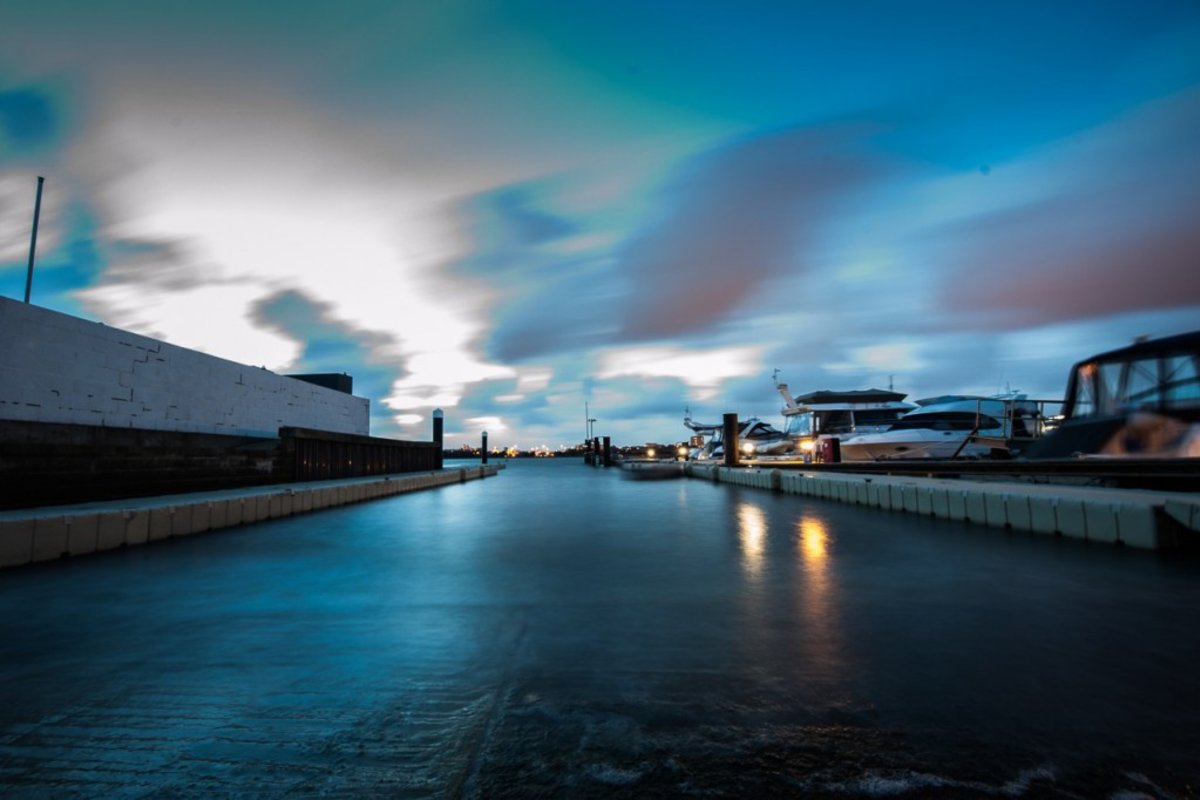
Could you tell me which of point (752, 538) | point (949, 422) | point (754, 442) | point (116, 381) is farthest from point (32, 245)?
point (754, 442)

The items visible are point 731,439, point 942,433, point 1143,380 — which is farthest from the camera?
point 731,439

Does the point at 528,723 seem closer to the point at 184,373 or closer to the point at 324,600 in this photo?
the point at 324,600

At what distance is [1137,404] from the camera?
13.9 metres

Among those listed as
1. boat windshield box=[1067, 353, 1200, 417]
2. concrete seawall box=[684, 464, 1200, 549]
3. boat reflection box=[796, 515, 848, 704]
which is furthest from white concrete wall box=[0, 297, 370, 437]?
boat windshield box=[1067, 353, 1200, 417]

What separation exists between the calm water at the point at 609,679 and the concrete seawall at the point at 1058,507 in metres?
0.75

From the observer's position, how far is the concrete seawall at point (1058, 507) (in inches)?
364

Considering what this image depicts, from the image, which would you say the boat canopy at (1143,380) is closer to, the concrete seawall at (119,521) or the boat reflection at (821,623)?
the boat reflection at (821,623)

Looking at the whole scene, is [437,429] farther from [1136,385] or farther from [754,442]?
[1136,385]

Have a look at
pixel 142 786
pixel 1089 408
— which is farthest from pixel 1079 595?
pixel 1089 408

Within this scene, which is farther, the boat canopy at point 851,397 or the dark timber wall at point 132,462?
the boat canopy at point 851,397

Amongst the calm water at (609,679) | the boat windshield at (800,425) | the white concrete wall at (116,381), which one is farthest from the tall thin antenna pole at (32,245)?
the boat windshield at (800,425)

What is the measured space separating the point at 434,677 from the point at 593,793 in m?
2.10

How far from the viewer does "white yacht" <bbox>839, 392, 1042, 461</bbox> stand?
2858cm

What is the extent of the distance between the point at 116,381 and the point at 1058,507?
81.5 ft
